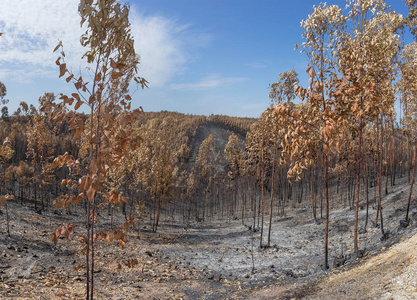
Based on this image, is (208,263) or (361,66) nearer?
(361,66)

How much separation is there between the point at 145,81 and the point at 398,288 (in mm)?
6337

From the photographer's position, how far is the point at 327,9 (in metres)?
8.73

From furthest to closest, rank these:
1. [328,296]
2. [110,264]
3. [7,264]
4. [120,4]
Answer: [110,264], [7,264], [328,296], [120,4]

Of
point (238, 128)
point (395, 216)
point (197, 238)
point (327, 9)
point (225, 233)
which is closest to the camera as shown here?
point (327, 9)

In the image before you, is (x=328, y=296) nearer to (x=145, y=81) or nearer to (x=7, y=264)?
(x=145, y=81)

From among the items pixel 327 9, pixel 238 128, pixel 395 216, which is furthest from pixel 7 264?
pixel 238 128

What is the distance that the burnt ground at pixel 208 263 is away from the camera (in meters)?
7.81

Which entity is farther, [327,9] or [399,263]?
[327,9]

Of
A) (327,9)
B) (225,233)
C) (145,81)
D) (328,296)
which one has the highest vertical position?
(327,9)

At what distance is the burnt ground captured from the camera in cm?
781

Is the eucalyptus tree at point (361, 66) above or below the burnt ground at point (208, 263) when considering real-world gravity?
above

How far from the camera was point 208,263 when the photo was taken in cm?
1400

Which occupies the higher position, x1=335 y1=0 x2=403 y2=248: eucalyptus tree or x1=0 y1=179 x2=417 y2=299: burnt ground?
x1=335 y1=0 x2=403 y2=248: eucalyptus tree

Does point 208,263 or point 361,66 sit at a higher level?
point 361,66
